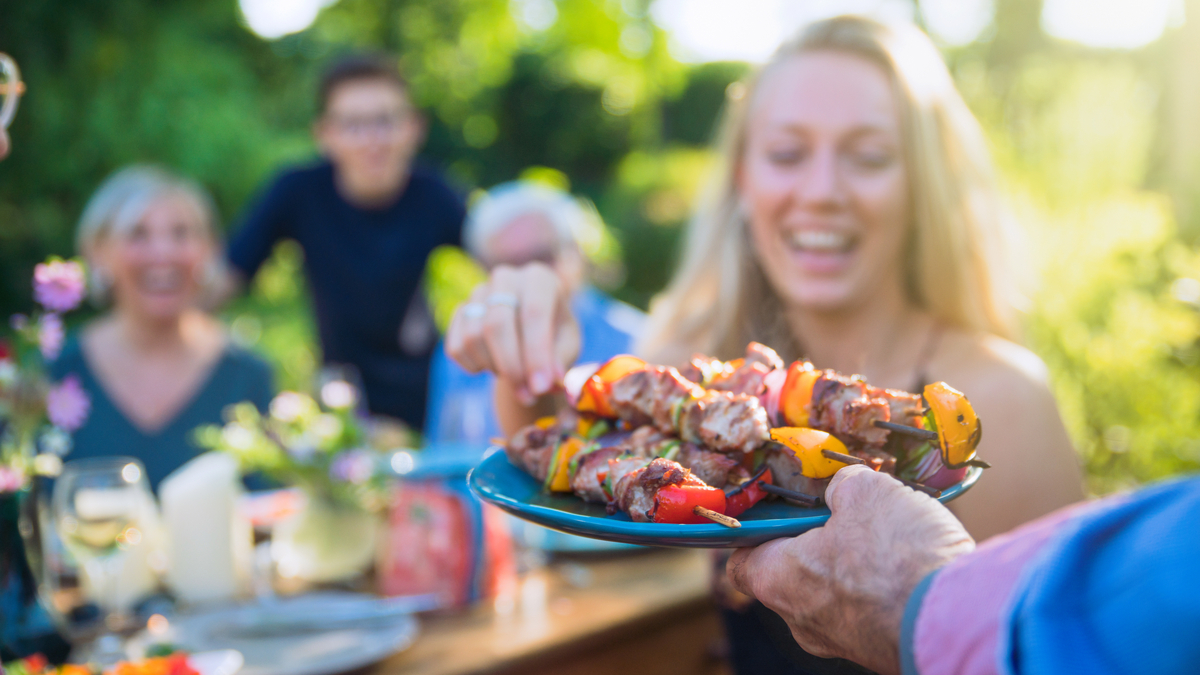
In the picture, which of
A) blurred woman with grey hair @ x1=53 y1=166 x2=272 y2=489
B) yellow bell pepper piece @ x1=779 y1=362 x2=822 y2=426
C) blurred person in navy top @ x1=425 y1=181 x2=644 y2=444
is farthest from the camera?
blurred person in navy top @ x1=425 y1=181 x2=644 y2=444

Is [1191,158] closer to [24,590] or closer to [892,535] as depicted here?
[892,535]

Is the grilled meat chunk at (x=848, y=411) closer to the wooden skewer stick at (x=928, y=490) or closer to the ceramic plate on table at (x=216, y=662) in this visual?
the wooden skewer stick at (x=928, y=490)

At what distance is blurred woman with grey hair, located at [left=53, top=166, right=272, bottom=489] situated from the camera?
11.5ft

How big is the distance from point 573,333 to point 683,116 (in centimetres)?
1474

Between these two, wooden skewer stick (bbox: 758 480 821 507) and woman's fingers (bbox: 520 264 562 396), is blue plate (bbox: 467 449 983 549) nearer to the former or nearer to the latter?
wooden skewer stick (bbox: 758 480 821 507)

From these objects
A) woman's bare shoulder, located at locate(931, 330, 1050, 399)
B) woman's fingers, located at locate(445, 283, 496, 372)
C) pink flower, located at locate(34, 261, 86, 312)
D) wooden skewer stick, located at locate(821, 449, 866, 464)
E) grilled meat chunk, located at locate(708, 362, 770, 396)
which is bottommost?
woman's bare shoulder, located at locate(931, 330, 1050, 399)

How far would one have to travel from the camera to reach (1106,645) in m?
0.60

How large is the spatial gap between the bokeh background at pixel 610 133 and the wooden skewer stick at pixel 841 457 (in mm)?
1749

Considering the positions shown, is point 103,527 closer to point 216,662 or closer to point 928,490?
point 216,662

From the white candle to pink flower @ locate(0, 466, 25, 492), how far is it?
576 millimetres

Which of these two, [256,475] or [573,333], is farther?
[256,475]

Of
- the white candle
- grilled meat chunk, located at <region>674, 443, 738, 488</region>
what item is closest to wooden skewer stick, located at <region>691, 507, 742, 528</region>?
grilled meat chunk, located at <region>674, 443, 738, 488</region>

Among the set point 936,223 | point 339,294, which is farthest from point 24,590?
point 339,294

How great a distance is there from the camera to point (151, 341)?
12.2ft
